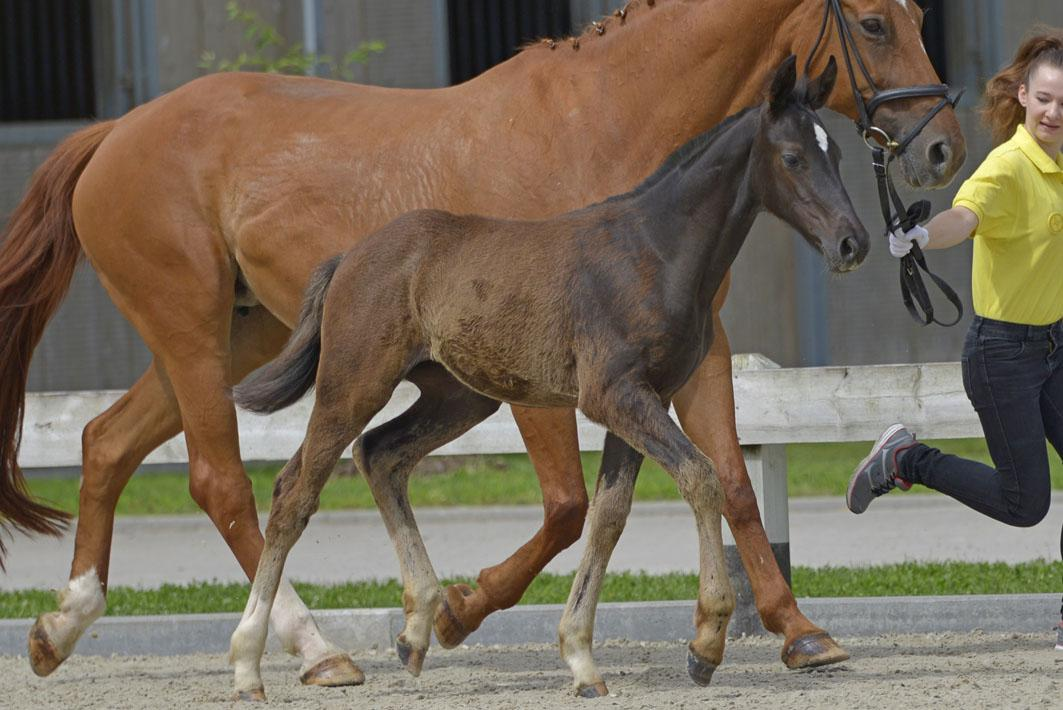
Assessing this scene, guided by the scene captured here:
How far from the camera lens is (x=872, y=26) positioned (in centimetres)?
523

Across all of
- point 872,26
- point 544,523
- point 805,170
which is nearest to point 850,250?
point 805,170

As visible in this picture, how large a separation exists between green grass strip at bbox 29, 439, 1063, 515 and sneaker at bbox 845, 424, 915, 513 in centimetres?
536

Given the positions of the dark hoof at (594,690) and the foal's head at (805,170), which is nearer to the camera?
the foal's head at (805,170)

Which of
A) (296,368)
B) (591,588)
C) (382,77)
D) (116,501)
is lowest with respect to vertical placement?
(382,77)

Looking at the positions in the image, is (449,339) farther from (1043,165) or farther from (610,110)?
(1043,165)

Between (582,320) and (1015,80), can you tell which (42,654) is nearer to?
(582,320)

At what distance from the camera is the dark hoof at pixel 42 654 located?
5.66 meters

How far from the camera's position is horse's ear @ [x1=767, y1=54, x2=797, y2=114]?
4617 mm

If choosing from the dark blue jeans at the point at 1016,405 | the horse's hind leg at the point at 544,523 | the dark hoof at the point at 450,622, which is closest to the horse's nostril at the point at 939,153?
the dark blue jeans at the point at 1016,405

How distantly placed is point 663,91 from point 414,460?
145 cm

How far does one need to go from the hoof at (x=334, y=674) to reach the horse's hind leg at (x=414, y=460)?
0.92 ft

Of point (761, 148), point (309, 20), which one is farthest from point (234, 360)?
point (309, 20)

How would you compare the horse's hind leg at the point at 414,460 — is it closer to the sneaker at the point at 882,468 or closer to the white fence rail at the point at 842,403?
the white fence rail at the point at 842,403

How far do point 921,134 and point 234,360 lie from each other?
Result: 2.85 meters
